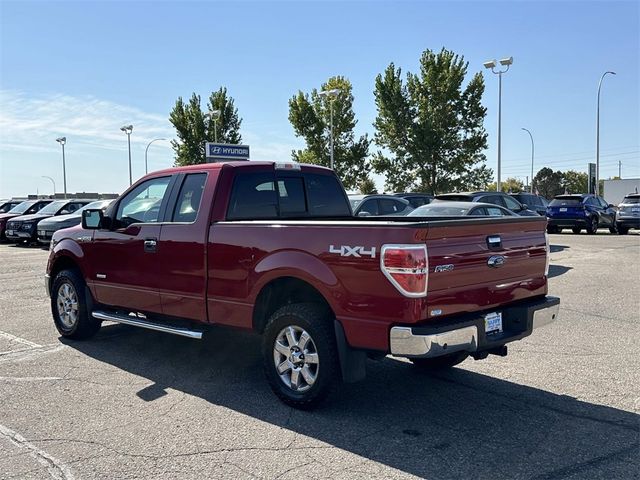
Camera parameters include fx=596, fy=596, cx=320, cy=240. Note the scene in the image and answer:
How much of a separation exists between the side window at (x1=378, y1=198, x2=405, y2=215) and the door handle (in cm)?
1056

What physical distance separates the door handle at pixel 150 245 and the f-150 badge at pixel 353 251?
2217 mm

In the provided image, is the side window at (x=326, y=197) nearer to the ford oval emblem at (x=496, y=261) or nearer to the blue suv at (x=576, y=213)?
the ford oval emblem at (x=496, y=261)

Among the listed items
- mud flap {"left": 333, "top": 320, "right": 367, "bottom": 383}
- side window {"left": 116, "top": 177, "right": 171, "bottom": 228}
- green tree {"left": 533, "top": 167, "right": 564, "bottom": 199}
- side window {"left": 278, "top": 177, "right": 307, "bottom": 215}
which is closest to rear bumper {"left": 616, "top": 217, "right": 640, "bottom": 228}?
side window {"left": 278, "top": 177, "right": 307, "bottom": 215}

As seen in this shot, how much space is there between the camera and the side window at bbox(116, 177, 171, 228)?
6.07 meters

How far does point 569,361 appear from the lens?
233 inches

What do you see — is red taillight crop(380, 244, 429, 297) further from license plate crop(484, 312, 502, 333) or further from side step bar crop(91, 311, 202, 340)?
side step bar crop(91, 311, 202, 340)

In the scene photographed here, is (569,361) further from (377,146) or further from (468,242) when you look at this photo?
(377,146)

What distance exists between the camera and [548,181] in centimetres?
10812

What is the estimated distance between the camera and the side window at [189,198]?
5.59 meters

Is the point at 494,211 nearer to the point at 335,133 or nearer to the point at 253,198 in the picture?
the point at 253,198

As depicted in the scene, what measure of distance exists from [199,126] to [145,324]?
42.8m

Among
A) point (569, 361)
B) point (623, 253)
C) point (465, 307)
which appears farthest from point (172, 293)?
point (623, 253)

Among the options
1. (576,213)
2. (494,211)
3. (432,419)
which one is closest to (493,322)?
(432,419)

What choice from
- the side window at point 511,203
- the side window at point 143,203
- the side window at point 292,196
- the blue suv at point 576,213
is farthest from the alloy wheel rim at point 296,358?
the blue suv at point 576,213
